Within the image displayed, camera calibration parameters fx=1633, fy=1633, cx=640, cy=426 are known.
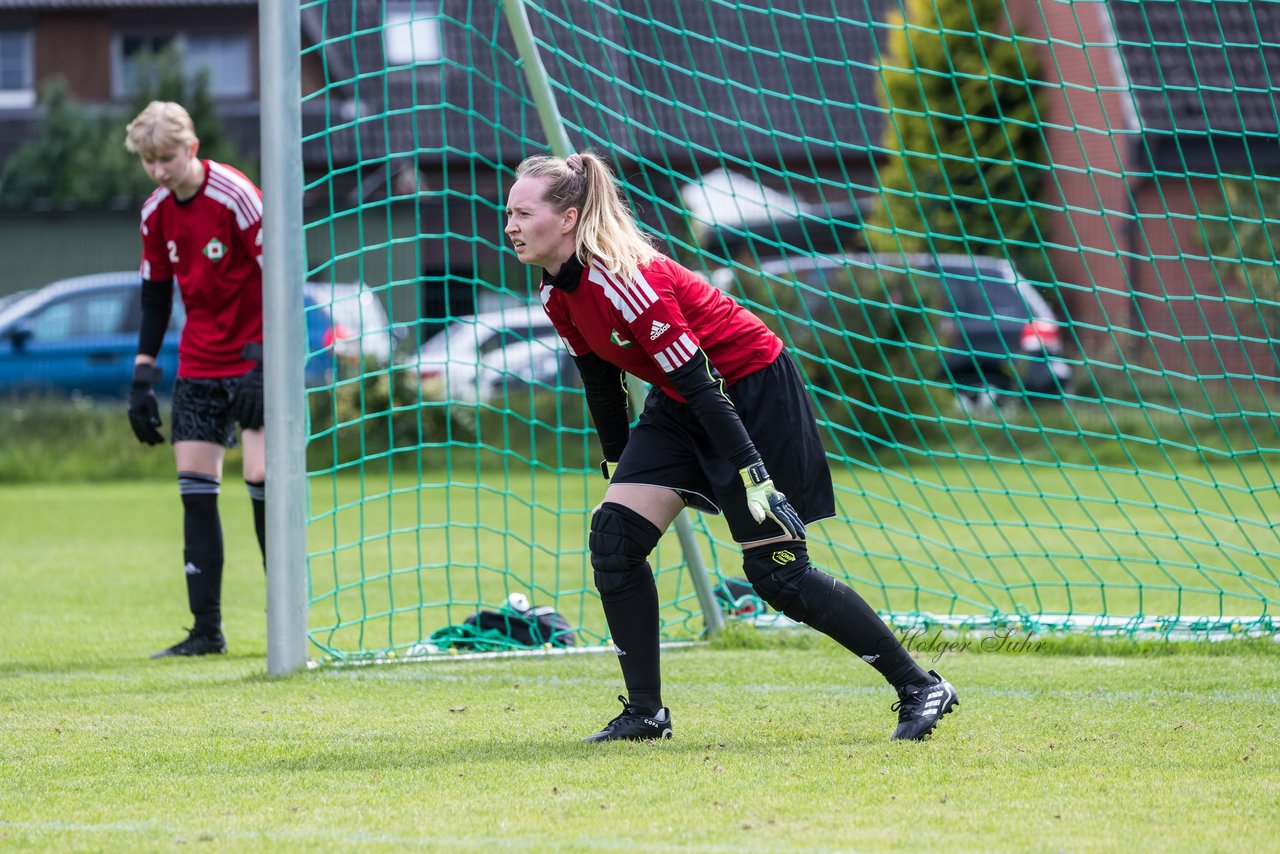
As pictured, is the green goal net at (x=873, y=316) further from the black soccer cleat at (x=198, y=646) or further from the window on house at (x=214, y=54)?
the window on house at (x=214, y=54)

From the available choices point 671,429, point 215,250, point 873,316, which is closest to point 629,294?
point 671,429

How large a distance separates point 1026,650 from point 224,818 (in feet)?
11.0

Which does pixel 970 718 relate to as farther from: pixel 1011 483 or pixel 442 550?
pixel 1011 483

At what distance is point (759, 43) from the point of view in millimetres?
22953

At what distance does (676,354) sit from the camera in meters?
4.05

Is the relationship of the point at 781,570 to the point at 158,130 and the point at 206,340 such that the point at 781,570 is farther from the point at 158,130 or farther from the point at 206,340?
the point at 158,130

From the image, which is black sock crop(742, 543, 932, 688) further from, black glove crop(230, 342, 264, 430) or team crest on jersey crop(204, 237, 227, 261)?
team crest on jersey crop(204, 237, 227, 261)

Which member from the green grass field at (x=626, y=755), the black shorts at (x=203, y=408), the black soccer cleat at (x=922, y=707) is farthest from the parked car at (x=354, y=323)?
the black soccer cleat at (x=922, y=707)

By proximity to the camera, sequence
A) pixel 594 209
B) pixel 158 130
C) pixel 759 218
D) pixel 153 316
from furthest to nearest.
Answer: pixel 759 218 < pixel 153 316 < pixel 158 130 < pixel 594 209

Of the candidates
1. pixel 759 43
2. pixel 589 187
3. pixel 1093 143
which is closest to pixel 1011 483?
pixel 1093 143

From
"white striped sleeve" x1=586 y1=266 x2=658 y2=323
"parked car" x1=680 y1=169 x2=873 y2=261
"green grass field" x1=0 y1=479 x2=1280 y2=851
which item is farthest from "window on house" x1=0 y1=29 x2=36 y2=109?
"white striped sleeve" x1=586 y1=266 x2=658 y2=323

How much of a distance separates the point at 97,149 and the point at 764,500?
19.4 meters

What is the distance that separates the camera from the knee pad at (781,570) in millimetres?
4227

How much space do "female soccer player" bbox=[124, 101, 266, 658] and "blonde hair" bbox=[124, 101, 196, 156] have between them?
5 centimetres
